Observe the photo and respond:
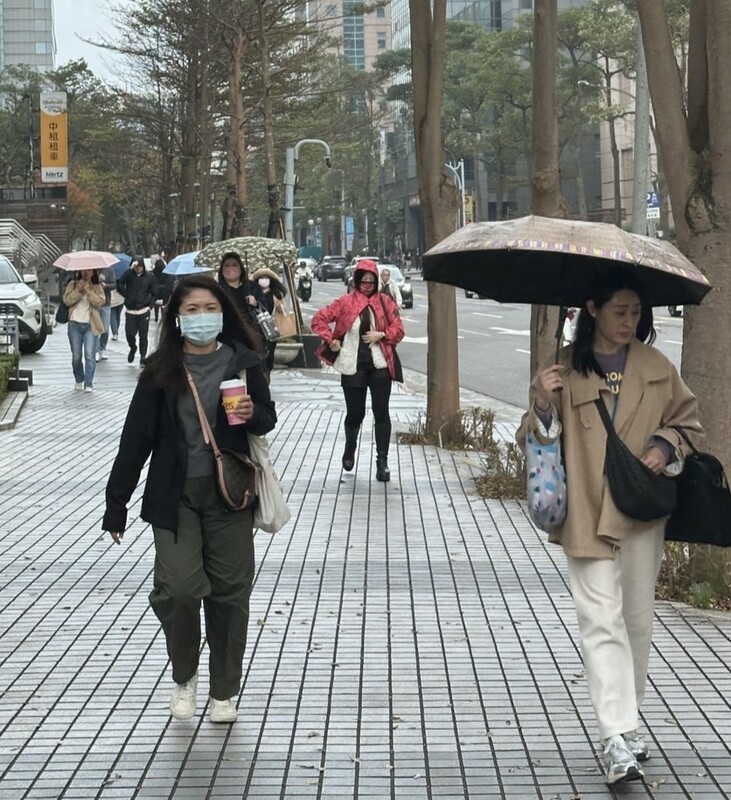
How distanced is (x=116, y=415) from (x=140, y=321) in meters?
7.32

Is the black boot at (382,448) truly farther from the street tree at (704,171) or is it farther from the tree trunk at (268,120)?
the tree trunk at (268,120)

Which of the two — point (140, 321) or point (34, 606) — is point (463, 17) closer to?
point (140, 321)

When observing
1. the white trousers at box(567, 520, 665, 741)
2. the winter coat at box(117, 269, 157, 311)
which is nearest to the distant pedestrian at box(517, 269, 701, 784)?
the white trousers at box(567, 520, 665, 741)

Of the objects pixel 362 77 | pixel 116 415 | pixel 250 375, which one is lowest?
pixel 116 415

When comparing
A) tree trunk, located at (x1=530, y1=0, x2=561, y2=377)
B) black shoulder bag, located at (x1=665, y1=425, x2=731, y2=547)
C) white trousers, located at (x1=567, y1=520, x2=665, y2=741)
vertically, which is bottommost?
white trousers, located at (x1=567, y1=520, x2=665, y2=741)

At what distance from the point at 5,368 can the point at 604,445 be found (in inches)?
560

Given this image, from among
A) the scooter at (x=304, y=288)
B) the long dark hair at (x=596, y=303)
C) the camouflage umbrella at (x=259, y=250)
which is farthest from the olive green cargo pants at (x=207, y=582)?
the scooter at (x=304, y=288)

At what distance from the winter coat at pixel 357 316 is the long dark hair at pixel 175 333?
20.0 ft

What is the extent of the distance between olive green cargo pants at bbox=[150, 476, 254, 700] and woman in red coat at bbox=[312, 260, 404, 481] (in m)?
6.16

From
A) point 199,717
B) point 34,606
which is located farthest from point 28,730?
point 34,606

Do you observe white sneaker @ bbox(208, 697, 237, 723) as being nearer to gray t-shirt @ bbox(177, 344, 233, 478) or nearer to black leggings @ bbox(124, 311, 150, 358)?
gray t-shirt @ bbox(177, 344, 233, 478)

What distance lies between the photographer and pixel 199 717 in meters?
6.01

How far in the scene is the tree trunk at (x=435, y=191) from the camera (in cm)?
1438

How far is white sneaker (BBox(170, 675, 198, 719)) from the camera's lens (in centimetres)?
589
